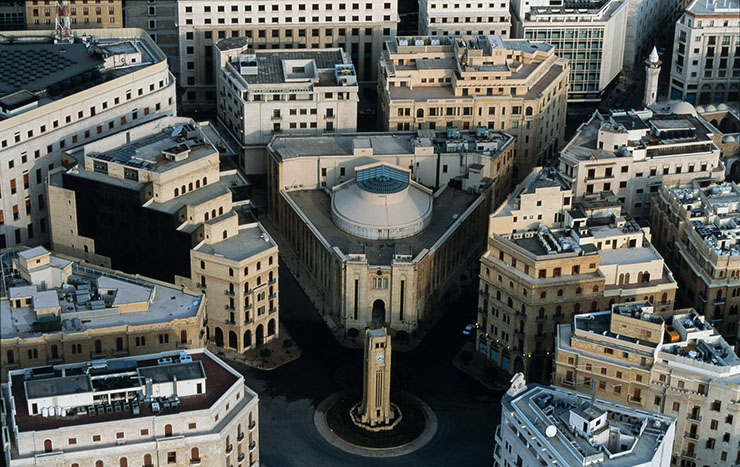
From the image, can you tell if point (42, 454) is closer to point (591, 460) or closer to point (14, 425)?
point (14, 425)

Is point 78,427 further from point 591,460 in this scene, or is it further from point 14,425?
point 591,460

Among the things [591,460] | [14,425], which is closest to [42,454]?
[14,425]

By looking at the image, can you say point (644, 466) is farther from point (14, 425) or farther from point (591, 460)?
point (14, 425)

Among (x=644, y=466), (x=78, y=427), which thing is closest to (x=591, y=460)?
(x=644, y=466)

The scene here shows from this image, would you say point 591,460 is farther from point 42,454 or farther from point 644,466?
point 42,454

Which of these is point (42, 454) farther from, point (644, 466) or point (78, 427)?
point (644, 466)

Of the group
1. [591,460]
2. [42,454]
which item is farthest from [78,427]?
[591,460]
